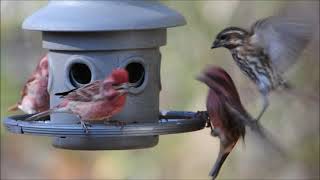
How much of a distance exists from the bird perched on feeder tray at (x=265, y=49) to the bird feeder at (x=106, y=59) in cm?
35

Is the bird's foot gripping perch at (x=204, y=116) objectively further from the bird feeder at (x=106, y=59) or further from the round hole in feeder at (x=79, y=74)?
the round hole in feeder at (x=79, y=74)

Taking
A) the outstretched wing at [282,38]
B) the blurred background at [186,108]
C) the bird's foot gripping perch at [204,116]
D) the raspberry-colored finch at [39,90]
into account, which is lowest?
the blurred background at [186,108]

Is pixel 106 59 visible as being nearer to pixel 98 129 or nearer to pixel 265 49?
pixel 98 129

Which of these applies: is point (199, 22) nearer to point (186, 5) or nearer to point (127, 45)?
point (186, 5)

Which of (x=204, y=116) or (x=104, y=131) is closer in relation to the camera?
(x=104, y=131)

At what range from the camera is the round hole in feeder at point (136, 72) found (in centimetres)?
577

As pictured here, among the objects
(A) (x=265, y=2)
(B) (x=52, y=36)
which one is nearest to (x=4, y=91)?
(A) (x=265, y=2)

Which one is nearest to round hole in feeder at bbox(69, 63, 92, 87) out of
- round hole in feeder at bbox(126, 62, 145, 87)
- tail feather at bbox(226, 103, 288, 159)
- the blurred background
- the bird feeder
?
the bird feeder

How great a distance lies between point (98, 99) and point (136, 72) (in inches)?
23.0

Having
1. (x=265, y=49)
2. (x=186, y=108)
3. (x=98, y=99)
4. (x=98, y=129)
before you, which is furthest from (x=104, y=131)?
(x=186, y=108)

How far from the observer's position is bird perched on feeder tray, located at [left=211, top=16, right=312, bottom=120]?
5.67 metres

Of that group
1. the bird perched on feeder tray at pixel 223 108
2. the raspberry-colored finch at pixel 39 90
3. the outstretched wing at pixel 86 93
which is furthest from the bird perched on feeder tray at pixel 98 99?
the raspberry-colored finch at pixel 39 90

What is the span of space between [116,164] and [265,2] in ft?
6.88

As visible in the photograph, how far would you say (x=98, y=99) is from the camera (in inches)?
210
